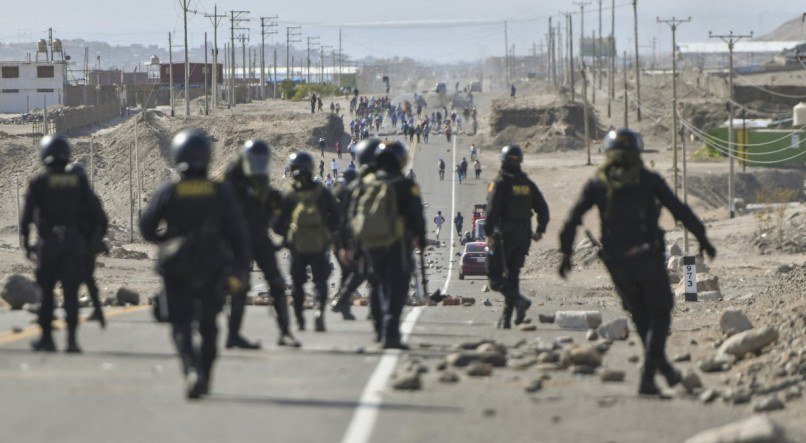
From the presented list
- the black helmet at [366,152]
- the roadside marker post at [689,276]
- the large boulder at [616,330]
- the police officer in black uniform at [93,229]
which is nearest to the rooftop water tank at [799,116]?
the roadside marker post at [689,276]

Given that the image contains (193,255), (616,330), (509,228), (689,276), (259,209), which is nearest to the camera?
(193,255)

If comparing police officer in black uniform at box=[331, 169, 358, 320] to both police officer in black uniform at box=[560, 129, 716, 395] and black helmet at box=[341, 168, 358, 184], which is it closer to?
black helmet at box=[341, 168, 358, 184]

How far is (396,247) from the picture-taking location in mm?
12695

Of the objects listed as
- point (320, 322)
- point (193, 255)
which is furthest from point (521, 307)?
point (193, 255)

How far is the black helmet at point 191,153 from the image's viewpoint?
31.3 feet

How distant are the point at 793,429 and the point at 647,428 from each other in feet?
2.96

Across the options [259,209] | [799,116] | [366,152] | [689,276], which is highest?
[799,116]

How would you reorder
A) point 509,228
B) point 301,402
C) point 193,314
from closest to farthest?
point 193,314 < point 301,402 < point 509,228

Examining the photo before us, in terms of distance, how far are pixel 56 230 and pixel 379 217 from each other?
2600mm

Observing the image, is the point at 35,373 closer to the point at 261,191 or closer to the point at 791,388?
the point at 261,191

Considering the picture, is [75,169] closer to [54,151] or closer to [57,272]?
[54,151]

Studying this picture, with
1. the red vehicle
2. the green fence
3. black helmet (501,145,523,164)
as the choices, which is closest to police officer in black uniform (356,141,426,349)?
black helmet (501,145,523,164)

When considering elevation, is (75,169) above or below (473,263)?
above

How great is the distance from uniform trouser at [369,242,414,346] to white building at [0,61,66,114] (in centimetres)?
12747
